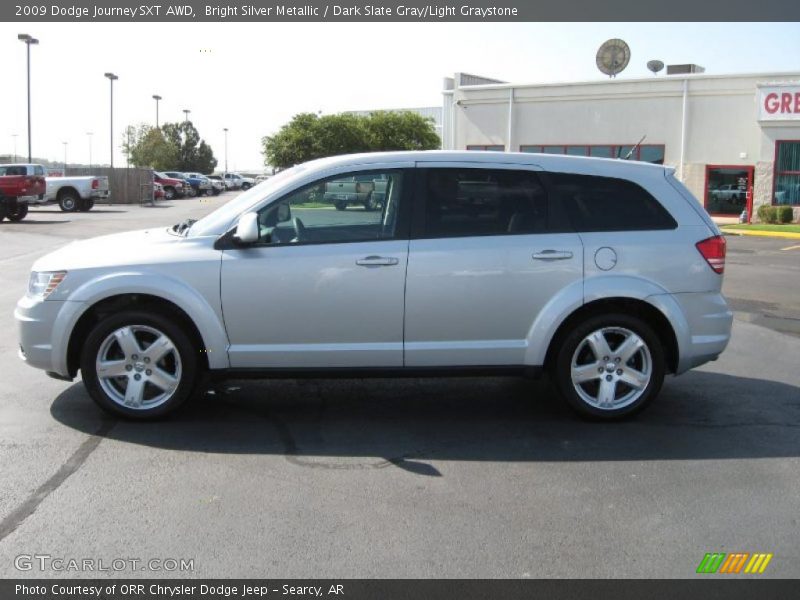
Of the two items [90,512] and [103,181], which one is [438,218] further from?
[103,181]

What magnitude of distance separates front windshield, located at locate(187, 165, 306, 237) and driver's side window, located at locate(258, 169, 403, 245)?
0.52 feet

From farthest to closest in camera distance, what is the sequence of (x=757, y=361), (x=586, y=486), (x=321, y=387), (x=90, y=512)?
(x=757, y=361)
(x=321, y=387)
(x=586, y=486)
(x=90, y=512)

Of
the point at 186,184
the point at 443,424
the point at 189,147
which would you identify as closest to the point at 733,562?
the point at 443,424

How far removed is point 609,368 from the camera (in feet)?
19.8

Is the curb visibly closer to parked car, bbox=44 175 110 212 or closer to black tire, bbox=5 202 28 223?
black tire, bbox=5 202 28 223

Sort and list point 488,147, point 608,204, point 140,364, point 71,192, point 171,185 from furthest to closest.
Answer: point 171,185, point 488,147, point 71,192, point 608,204, point 140,364

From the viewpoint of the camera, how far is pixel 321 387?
7023 millimetres

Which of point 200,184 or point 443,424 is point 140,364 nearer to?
point 443,424

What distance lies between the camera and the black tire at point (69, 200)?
3578 cm

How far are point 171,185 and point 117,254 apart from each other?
50801mm

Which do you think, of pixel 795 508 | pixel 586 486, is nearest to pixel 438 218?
pixel 586 486

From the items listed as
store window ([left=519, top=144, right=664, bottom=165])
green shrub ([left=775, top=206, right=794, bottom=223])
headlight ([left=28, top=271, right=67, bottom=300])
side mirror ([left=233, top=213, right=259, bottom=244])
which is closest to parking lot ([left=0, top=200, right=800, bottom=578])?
headlight ([left=28, top=271, right=67, bottom=300])

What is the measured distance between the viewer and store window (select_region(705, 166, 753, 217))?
105 feet

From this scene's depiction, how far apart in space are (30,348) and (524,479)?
346cm
